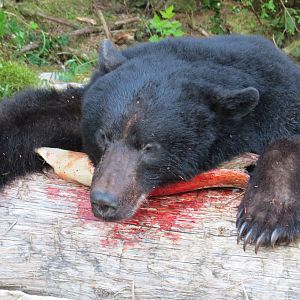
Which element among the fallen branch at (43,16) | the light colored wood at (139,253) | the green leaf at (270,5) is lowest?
the fallen branch at (43,16)

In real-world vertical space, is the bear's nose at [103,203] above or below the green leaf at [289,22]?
above

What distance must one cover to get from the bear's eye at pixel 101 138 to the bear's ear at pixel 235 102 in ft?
2.05

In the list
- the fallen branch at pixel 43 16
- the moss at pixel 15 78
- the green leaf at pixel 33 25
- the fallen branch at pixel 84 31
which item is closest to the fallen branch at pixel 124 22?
the fallen branch at pixel 84 31

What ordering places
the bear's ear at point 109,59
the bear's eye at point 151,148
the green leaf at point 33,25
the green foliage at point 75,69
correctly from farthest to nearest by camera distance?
the green leaf at point 33,25, the green foliage at point 75,69, the bear's ear at point 109,59, the bear's eye at point 151,148

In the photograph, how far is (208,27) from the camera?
10.2 metres

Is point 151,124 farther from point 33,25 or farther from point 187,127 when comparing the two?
point 33,25

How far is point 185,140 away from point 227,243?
601 millimetres

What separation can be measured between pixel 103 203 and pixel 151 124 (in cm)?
51

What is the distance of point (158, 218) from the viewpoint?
3.47 m

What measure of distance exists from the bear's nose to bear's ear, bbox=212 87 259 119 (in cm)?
81

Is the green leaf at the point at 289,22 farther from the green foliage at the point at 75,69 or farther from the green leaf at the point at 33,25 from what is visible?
the green leaf at the point at 33,25

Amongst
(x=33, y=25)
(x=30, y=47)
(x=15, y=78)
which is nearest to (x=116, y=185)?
(x=15, y=78)

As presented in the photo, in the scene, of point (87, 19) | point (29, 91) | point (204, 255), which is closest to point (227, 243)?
point (204, 255)

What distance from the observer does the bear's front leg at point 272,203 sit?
326 centimetres
